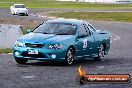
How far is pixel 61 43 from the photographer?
1509 cm

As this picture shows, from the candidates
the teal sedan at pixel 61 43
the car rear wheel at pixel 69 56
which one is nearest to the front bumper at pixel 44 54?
the teal sedan at pixel 61 43

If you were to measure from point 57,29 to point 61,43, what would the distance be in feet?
3.93

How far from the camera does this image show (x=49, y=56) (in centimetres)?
1501

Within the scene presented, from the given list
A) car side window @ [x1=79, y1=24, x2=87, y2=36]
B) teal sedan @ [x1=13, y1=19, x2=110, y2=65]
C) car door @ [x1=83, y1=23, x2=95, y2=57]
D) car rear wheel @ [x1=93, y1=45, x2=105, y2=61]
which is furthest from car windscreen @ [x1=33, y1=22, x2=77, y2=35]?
car rear wheel @ [x1=93, y1=45, x2=105, y2=61]

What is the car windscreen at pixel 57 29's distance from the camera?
632 inches

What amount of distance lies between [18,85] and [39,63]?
5.30m

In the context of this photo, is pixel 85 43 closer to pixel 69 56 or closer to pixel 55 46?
pixel 69 56

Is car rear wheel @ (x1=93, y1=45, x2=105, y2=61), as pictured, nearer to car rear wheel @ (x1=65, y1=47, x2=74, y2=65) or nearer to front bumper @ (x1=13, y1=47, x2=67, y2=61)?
car rear wheel @ (x1=65, y1=47, x2=74, y2=65)

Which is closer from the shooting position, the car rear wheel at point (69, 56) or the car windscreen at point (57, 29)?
the car rear wheel at point (69, 56)

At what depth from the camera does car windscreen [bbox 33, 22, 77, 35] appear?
16062 mm

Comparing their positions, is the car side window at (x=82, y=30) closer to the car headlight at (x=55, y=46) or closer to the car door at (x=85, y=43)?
the car door at (x=85, y=43)

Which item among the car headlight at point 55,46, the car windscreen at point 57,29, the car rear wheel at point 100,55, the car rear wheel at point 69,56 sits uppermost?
the car windscreen at point 57,29

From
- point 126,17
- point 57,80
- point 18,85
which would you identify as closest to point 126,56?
point 57,80

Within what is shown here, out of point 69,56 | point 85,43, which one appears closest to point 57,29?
point 85,43
